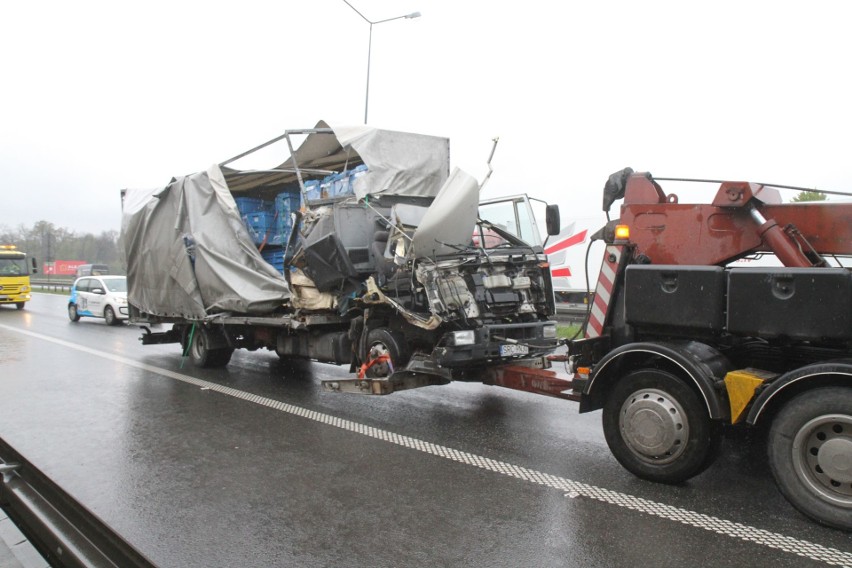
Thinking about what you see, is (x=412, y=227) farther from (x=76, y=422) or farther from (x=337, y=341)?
(x=76, y=422)

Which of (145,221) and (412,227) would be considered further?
(145,221)

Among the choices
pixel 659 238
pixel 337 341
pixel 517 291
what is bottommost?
pixel 337 341

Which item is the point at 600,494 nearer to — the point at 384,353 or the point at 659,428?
the point at 659,428

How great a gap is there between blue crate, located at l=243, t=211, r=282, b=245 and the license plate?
16.3 feet

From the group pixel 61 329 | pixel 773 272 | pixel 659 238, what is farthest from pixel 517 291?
pixel 61 329

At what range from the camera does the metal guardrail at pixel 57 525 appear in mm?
2795

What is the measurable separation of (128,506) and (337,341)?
3.70m

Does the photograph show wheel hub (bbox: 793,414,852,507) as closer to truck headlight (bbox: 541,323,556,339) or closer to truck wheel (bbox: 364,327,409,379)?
truck headlight (bbox: 541,323,556,339)

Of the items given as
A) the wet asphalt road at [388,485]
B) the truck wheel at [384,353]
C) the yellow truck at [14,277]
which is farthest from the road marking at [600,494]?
the yellow truck at [14,277]

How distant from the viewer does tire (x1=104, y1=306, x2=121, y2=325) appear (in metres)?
18.7

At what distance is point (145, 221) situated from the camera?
1038 cm

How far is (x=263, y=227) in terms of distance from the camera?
9.96m

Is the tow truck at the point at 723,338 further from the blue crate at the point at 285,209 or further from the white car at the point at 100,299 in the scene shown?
the white car at the point at 100,299

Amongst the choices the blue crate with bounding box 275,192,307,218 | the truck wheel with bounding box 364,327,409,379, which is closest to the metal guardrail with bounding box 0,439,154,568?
the truck wheel with bounding box 364,327,409,379
